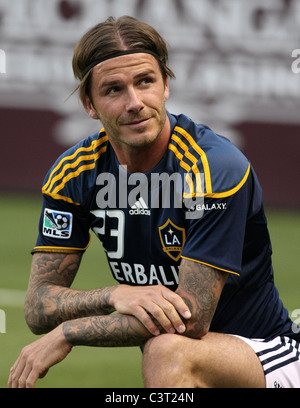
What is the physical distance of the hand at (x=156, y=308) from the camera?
13.2ft

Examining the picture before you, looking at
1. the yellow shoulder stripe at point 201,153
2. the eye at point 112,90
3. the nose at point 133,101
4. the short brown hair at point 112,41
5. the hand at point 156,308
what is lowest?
the hand at point 156,308

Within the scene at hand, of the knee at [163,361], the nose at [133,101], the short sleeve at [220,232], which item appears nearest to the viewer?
the knee at [163,361]

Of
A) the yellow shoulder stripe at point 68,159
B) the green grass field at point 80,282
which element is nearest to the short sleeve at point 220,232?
the yellow shoulder stripe at point 68,159

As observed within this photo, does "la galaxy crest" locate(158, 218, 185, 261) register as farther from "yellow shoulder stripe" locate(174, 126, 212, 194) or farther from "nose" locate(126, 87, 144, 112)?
"nose" locate(126, 87, 144, 112)

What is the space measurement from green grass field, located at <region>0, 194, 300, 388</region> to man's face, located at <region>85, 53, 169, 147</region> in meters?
2.08

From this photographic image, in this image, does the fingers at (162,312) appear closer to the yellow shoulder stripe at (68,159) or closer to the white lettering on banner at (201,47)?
the yellow shoulder stripe at (68,159)

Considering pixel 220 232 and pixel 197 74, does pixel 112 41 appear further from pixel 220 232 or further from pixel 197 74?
pixel 197 74

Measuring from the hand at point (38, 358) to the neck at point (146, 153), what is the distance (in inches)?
40.9

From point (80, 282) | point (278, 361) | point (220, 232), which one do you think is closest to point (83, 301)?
point (220, 232)

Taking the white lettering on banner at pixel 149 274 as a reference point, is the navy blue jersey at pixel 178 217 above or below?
above

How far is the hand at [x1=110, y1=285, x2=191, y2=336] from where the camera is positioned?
402cm

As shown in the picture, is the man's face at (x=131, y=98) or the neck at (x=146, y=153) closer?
the man's face at (x=131, y=98)

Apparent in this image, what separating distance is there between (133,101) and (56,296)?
3.81 ft
